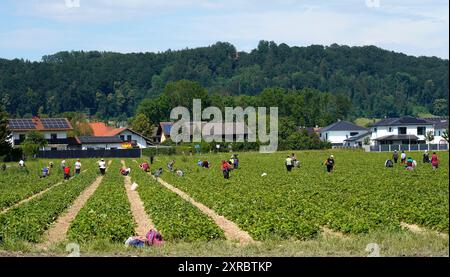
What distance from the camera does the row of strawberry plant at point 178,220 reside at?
1798cm

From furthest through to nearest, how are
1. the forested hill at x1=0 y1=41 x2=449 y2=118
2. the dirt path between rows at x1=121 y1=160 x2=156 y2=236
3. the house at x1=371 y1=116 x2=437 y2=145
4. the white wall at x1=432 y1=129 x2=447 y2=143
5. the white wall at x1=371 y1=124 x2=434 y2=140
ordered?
the white wall at x1=371 y1=124 x2=434 y2=140
the house at x1=371 y1=116 x2=437 y2=145
the white wall at x1=432 y1=129 x2=447 y2=143
the forested hill at x1=0 y1=41 x2=449 y2=118
the dirt path between rows at x1=121 y1=160 x2=156 y2=236

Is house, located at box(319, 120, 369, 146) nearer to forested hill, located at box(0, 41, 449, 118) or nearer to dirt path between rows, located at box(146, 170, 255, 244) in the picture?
forested hill, located at box(0, 41, 449, 118)

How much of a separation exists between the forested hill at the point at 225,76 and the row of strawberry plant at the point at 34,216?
5.69 metres

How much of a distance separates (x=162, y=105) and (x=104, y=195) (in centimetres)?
8561

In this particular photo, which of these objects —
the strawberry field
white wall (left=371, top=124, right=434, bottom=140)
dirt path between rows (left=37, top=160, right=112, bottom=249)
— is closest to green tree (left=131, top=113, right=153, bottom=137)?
white wall (left=371, top=124, right=434, bottom=140)

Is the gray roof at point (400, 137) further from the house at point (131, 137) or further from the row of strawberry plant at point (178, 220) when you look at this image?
the row of strawberry plant at point (178, 220)

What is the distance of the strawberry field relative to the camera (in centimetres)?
1822

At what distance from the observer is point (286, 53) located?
9975cm

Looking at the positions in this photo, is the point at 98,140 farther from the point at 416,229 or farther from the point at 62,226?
the point at 416,229

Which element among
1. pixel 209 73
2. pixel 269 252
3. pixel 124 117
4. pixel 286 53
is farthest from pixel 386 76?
pixel 269 252

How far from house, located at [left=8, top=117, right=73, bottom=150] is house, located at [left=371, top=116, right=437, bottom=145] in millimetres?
41241
